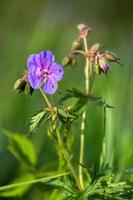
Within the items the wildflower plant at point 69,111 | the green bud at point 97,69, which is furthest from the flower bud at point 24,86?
the green bud at point 97,69

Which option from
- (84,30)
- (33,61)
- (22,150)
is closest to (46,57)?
(33,61)

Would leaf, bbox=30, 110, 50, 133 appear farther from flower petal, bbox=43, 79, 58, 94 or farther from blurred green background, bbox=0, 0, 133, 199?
blurred green background, bbox=0, 0, 133, 199

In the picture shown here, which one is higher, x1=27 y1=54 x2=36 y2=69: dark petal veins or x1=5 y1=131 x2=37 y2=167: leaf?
x1=27 y1=54 x2=36 y2=69: dark petal veins

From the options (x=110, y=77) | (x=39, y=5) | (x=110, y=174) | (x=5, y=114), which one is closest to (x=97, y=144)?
(x=110, y=77)

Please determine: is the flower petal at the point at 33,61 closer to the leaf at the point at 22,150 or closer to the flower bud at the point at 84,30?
the flower bud at the point at 84,30

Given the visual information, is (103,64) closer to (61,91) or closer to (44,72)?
(44,72)

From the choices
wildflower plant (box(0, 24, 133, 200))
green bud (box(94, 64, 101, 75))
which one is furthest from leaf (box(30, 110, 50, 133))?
green bud (box(94, 64, 101, 75))

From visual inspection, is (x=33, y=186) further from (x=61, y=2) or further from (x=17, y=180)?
(x=61, y=2)
